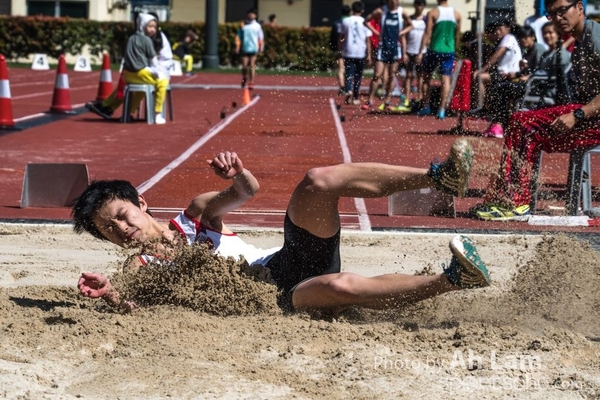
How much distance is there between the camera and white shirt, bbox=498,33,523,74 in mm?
14984

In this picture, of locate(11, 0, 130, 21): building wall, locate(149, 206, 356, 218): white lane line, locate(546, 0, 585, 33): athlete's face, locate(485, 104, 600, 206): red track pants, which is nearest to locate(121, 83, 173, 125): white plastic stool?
locate(149, 206, 356, 218): white lane line

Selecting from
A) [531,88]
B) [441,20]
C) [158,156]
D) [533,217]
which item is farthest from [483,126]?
[533,217]

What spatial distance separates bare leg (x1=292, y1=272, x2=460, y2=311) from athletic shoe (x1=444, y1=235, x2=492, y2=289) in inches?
3.6

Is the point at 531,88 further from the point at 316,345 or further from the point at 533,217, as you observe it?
the point at 316,345

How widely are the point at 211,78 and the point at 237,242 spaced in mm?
26162

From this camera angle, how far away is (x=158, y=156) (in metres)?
12.2

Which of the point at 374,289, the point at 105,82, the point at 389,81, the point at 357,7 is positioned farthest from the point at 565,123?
the point at 105,82

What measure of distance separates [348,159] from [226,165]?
289 inches

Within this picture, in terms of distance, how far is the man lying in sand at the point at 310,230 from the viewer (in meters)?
4.60

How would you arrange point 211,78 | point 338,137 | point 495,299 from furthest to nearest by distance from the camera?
point 211,78
point 338,137
point 495,299

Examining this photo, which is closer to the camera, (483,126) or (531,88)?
(531,88)

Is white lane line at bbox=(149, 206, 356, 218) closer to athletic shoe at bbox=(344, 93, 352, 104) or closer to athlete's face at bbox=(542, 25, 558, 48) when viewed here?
athlete's face at bbox=(542, 25, 558, 48)

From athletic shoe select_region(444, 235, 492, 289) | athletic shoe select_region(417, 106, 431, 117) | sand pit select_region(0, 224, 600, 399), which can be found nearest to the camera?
sand pit select_region(0, 224, 600, 399)

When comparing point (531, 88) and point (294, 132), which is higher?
point (531, 88)
